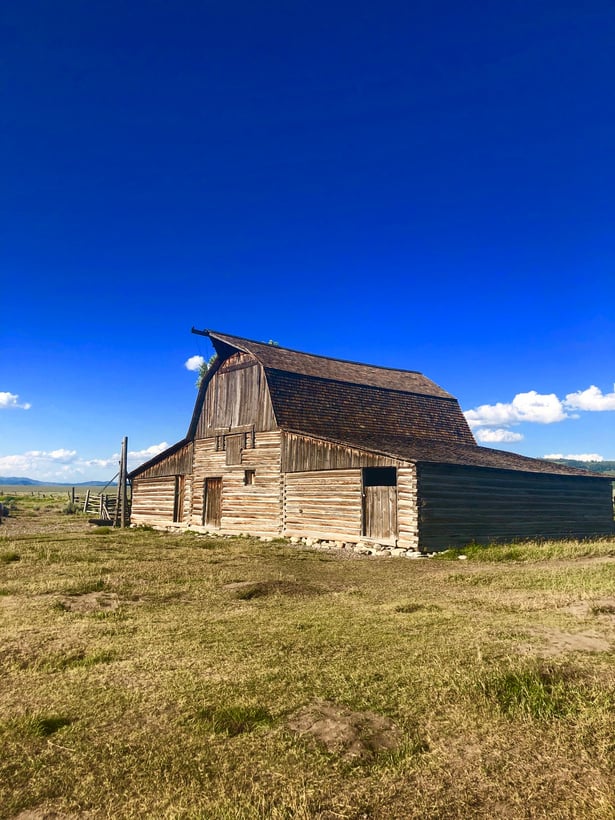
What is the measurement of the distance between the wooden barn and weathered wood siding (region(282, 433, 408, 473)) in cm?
5

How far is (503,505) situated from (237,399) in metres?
14.6

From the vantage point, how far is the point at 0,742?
4.03m

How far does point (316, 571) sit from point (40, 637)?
8.28 meters

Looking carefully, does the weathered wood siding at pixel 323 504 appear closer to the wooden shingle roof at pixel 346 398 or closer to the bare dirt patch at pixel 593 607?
the wooden shingle roof at pixel 346 398

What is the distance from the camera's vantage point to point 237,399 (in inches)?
1127

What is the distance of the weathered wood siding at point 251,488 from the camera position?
2561cm

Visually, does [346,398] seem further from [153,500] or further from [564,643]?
[564,643]

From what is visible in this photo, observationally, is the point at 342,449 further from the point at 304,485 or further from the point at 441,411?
the point at 441,411

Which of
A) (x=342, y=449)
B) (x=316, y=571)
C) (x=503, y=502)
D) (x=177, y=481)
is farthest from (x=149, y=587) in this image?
(x=177, y=481)

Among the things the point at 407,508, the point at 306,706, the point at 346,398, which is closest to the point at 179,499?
the point at 346,398

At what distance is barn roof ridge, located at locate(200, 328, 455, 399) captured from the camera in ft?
94.2

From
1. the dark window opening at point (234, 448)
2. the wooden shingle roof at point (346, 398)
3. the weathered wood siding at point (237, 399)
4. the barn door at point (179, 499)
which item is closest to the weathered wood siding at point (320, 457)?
the wooden shingle roof at point (346, 398)

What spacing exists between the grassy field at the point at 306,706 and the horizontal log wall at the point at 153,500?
22.7m

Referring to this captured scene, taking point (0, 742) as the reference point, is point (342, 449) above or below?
above
